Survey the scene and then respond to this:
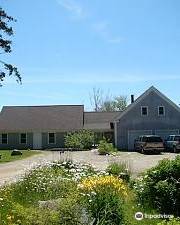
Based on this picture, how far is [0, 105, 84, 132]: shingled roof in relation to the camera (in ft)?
184

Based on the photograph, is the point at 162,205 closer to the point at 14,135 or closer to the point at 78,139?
the point at 78,139

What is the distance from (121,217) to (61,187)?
346cm

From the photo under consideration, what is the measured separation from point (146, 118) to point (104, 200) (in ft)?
142

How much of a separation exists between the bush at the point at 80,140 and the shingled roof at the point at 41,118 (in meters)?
3.63

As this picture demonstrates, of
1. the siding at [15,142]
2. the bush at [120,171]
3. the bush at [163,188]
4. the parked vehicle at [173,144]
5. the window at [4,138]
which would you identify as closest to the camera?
the bush at [163,188]

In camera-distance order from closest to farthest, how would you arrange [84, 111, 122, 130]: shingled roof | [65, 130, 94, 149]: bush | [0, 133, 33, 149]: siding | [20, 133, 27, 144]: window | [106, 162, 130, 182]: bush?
[106, 162, 130, 182]: bush
[65, 130, 94, 149]: bush
[0, 133, 33, 149]: siding
[20, 133, 27, 144]: window
[84, 111, 122, 130]: shingled roof

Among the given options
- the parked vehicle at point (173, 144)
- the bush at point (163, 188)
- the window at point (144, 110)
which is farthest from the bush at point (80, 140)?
the bush at point (163, 188)

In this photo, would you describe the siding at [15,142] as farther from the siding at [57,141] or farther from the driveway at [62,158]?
the driveway at [62,158]

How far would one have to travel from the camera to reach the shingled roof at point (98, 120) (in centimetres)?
5788

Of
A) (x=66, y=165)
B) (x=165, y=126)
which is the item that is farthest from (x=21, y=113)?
(x=66, y=165)

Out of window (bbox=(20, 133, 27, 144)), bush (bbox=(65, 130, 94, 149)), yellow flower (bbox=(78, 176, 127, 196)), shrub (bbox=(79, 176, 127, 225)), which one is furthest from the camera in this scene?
window (bbox=(20, 133, 27, 144))

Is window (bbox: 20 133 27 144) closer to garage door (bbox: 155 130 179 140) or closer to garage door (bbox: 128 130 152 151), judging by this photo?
garage door (bbox: 128 130 152 151)

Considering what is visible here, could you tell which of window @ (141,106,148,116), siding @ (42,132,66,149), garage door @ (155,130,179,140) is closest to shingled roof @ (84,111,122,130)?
siding @ (42,132,66,149)

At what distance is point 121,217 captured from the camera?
7.64 m
